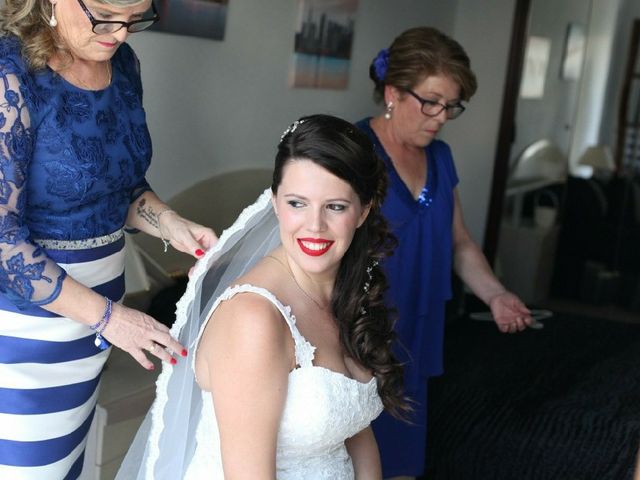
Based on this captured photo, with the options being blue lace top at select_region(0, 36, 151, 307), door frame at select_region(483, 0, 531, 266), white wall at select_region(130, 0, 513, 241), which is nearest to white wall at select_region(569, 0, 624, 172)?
door frame at select_region(483, 0, 531, 266)

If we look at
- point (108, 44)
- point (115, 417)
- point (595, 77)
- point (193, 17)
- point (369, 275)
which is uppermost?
point (595, 77)

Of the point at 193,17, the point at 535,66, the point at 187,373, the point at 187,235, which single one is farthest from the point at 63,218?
the point at 535,66

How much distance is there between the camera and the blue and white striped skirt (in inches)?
63.4

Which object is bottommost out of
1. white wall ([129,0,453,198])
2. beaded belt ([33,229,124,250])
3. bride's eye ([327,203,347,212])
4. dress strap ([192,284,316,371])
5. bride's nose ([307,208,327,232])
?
dress strap ([192,284,316,371])

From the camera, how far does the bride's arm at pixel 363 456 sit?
1.75 metres

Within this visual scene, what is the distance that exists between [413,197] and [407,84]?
0.30m

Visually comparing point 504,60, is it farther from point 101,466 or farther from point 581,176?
point 101,466

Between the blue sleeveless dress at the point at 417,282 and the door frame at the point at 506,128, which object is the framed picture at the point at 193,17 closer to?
the blue sleeveless dress at the point at 417,282

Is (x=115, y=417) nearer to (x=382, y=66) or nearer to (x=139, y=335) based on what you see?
(x=139, y=335)

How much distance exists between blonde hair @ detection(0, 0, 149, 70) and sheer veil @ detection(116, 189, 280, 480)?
471 mm

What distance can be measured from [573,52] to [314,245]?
463cm

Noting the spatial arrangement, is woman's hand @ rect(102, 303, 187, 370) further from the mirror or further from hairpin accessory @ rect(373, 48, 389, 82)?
the mirror

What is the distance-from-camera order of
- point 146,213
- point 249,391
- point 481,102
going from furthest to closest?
point 481,102
point 146,213
point 249,391

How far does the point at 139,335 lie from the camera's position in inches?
61.1
